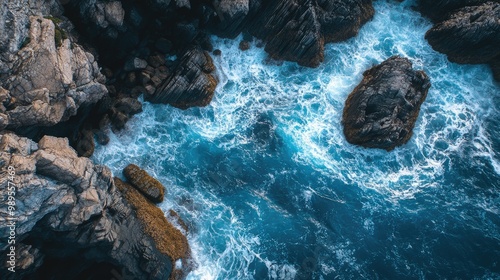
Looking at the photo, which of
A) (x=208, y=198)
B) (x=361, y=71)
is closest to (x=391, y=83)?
(x=361, y=71)

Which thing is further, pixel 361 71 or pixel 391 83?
pixel 361 71

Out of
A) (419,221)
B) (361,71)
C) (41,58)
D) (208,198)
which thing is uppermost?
(361,71)

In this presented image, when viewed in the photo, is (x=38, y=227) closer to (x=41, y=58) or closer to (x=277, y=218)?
(x=41, y=58)

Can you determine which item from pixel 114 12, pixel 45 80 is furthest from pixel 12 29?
pixel 114 12

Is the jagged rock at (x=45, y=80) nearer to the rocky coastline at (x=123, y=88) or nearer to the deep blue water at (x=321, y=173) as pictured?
the rocky coastline at (x=123, y=88)

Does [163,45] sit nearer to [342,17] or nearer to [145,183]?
[145,183]

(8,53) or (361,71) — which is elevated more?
(361,71)

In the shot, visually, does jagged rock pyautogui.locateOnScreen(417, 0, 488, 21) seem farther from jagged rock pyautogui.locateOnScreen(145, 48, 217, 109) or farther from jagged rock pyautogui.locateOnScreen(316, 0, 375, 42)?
jagged rock pyautogui.locateOnScreen(145, 48, 217, 109)
